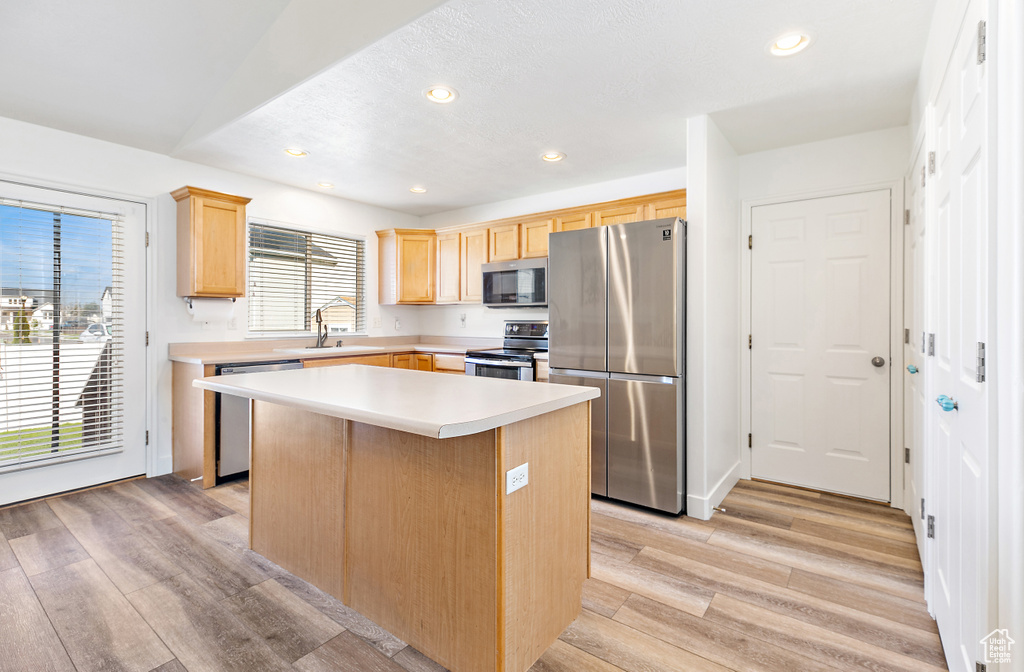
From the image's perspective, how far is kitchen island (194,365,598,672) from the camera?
4.74 feet

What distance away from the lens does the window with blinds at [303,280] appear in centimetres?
429

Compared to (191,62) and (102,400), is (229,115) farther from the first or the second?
(102,400)

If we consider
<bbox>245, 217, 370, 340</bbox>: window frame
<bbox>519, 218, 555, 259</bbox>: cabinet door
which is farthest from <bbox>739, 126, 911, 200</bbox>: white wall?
<bbox>245, 217, 370, 340</bbox>: window frame

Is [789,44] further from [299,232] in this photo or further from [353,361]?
[299,232]

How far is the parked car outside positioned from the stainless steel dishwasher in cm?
85

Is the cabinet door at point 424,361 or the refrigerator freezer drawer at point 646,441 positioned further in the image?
the cabinet door at point 424,361

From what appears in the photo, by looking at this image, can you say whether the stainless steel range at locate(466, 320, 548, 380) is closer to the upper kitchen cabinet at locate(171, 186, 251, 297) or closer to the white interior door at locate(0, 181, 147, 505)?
the upper kitchen cabinet at locate(171, 186, 251, 297)

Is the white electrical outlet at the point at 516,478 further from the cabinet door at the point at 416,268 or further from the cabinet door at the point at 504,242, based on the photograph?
the cabinet door at the point at 416,268

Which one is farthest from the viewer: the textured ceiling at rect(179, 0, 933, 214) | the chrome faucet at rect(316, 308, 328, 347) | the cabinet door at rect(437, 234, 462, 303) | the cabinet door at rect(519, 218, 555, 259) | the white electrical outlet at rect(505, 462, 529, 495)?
the cabinet door at rect(437, 234, 462, 303)

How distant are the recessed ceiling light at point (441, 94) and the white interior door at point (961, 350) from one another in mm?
2057

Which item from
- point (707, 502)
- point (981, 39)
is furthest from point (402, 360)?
point (981, 39)

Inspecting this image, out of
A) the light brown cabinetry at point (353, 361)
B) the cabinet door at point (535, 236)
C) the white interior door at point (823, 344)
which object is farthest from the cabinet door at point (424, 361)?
the white interior door at point (823, 344)

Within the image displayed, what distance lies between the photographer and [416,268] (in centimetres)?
511

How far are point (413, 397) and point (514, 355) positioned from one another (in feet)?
7.58
